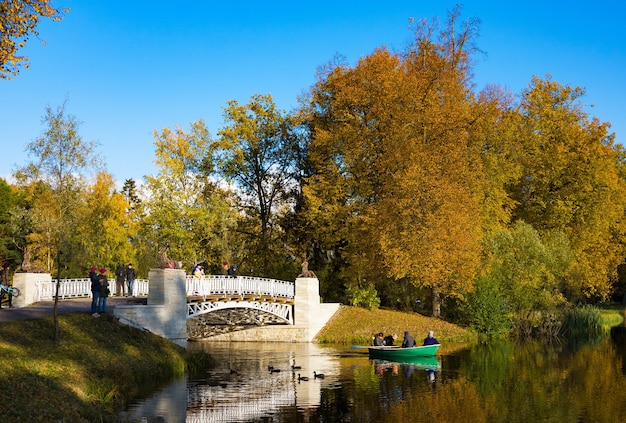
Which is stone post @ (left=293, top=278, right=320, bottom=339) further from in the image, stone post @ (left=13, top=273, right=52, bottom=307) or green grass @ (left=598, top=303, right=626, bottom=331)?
green grass @ (left=598, top=303, right=626, bottom=331)

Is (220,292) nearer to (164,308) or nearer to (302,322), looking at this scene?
(164,308)

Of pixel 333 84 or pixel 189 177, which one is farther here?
pixel 189 177

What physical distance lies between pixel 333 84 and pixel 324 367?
2399 cm

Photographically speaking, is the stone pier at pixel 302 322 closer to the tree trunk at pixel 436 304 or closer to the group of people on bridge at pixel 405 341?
the tree trunk at pixel 436 304

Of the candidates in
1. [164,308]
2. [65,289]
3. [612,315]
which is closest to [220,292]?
[164,308]

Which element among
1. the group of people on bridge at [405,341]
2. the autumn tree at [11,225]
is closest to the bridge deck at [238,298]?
the group of people on bridge at [405,341]

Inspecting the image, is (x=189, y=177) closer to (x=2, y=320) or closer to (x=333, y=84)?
(x=333, y=84)

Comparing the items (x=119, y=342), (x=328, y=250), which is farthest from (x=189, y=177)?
(x=119, y=342)

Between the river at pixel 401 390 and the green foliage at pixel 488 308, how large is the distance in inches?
311

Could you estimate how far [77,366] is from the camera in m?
19.9

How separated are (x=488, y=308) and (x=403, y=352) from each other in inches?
527

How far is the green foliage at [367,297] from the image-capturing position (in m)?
44.2

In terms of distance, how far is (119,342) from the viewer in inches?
963

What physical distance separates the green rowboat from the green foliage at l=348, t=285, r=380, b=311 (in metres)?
11.9
